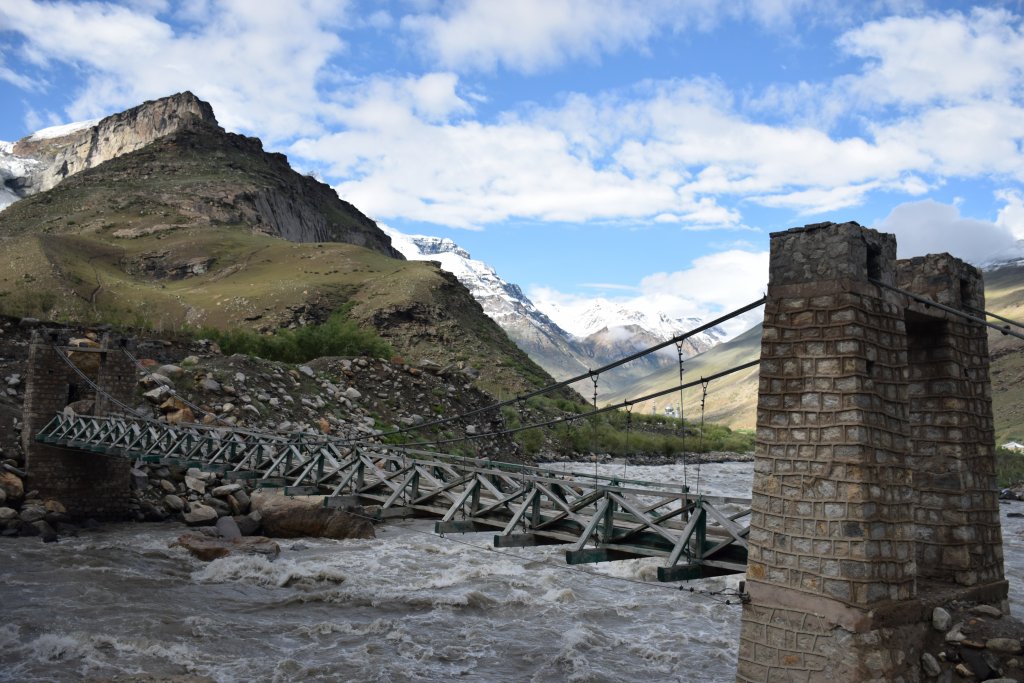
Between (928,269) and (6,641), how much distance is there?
38.2 feet

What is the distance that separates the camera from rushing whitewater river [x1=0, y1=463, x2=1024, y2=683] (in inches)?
387

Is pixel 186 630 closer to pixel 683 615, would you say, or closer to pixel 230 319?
pixel 683 615

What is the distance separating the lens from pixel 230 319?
54719mm

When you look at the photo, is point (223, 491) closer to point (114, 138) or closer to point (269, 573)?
point (269, 573)

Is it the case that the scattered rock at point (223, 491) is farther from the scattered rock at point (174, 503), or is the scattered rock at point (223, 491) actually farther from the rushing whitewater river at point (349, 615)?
the rushing whitewater river at point (349, 615)

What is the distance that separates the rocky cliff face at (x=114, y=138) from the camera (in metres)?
116

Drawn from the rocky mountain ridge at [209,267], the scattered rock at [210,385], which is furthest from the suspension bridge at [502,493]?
the rocky mountain ridge at [209,267]

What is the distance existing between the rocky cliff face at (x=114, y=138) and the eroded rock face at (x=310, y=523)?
102m

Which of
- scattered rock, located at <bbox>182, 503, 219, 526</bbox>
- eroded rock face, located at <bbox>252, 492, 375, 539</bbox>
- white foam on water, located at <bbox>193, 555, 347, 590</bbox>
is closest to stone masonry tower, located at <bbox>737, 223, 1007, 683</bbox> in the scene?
white foam on water, located at <bbox>193, 555, 347, 590</bbox>

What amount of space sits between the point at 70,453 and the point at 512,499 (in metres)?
12.6

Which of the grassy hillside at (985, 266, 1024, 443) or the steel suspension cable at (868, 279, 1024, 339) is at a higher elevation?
the grassy hillside at (985, 266, 1024, 443)

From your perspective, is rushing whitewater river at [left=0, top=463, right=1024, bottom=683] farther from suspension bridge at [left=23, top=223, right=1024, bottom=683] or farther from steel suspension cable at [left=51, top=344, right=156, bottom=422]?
steel suspension cable at [left=51, top=344, right=156, bottom=422]

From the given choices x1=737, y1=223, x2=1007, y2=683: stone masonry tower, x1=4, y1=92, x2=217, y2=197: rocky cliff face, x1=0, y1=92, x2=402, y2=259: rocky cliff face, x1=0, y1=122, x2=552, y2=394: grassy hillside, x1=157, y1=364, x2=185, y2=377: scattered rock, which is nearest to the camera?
x1=737, y1=223, x2=1007, y2=683: stone masonry tower

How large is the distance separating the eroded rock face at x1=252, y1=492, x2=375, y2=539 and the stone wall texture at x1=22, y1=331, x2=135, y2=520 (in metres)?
3.73
